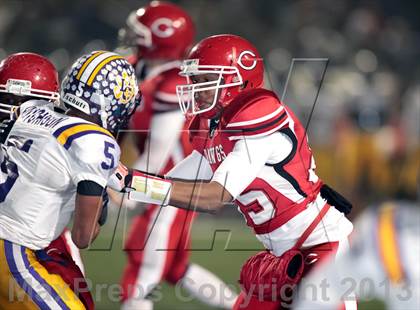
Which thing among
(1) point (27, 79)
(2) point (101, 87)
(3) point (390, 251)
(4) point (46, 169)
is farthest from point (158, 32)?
(3) point (390, 251)

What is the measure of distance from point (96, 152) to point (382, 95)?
317 inches

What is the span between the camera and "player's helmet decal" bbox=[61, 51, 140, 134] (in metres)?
3.34

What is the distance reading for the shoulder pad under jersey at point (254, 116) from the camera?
3.39 m

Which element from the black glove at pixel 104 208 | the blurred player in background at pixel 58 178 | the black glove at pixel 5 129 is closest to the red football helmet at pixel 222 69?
the blurred player in background at pixel 58 178

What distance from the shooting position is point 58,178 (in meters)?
3.21

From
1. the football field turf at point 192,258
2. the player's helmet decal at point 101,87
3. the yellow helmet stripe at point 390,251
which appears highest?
the yellow helmet stripe at point 390,251

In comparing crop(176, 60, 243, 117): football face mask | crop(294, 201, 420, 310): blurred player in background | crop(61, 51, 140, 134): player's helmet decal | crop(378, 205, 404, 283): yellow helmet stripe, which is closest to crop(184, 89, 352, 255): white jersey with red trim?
crop(176, 60, 243, 117): football face mask

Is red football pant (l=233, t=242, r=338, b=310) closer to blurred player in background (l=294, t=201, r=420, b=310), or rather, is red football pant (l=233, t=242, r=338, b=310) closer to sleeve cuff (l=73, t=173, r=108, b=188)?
sleeve cuff (l=73, t=173, r=108, b=188)

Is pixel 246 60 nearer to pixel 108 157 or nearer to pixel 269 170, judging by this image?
pixel 269 170

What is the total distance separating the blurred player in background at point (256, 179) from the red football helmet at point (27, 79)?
59 cm

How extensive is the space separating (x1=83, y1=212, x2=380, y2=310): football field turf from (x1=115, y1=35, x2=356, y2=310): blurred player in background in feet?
3.67

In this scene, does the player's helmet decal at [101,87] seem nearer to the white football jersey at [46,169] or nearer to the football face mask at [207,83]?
the white football jersey at [46,169]

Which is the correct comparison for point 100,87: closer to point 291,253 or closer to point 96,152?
point 96,152

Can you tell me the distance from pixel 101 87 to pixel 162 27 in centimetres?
220
